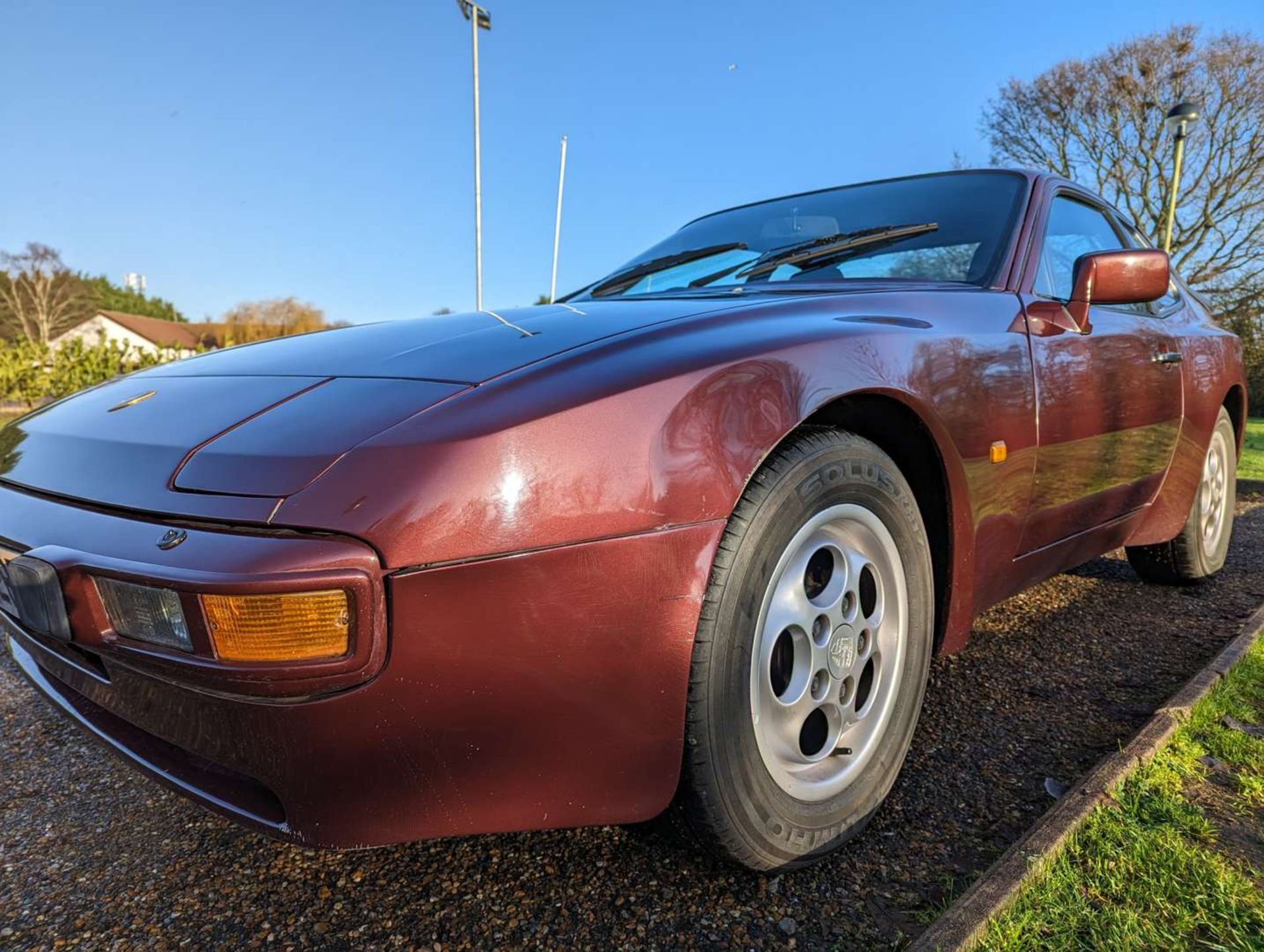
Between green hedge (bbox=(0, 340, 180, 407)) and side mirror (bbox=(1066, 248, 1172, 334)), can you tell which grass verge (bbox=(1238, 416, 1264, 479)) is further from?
green hedge (bbox=(0, 340, 180, 407))

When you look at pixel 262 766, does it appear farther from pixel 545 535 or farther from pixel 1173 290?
pixel 1173 290

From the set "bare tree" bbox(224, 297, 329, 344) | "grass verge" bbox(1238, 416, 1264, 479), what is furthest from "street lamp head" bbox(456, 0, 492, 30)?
"bare tree" bbox(224, 297, 329, 344)

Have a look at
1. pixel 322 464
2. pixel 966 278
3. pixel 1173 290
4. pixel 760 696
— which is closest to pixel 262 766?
pixel 322 464

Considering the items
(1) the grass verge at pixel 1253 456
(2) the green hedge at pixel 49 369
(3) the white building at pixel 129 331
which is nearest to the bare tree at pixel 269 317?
(3) the white building at pixel 129 331

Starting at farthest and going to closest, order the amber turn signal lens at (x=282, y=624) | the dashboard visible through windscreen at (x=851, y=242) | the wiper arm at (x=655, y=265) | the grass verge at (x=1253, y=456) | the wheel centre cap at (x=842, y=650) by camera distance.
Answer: the grass verge at (x=1253, y=456) < the wiper arm at (x=655, y=265) < the dashboard visible through windscreen at (x=851, y=242) < the wheel centre cap at (x=842, y=650) < the amber turn signal lens at (x=282, y=624)

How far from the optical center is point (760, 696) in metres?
1.29

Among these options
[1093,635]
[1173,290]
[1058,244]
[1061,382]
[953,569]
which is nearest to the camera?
[953,569]

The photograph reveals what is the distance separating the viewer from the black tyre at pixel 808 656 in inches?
47.1

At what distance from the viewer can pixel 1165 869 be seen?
131cm

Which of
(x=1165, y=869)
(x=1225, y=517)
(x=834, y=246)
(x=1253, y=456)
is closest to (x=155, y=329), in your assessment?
(x=1253, y=456)

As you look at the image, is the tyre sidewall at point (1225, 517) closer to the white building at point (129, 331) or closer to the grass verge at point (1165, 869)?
the grass verge at point (1165, 869)

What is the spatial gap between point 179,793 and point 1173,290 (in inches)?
141

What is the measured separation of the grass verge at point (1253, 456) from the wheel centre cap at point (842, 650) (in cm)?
412

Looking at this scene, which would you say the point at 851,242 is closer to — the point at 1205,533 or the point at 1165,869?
the point at 1165,869
